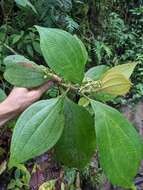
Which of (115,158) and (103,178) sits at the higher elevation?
(115,158)

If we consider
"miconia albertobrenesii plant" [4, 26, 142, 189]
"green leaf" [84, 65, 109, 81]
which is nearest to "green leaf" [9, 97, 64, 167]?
"miconia albertobrenesii plant" [4, 26, 142, 189]

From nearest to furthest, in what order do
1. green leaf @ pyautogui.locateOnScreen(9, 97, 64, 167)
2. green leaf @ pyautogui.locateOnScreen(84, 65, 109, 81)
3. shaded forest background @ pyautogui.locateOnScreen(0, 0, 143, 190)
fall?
1. green leaf @ pyautogui.locateOnScreen(9, 97, 64, 167)
2. green leaf @ pyautogui.locateOnScreen(84, 65, 109, 81)
3. shaded forest background @ pyautogui.locateOnScreen(0, 0, 143, 190)

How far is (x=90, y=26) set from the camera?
268 cm

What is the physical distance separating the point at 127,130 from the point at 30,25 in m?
1.86

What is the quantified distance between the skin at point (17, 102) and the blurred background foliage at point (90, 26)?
1.29 metres

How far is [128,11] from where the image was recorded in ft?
10.3

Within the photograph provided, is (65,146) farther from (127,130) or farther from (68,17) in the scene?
(68,17)

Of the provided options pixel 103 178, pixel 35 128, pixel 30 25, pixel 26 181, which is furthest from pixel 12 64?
pixel 30 25

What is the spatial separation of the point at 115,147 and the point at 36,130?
0.32ft

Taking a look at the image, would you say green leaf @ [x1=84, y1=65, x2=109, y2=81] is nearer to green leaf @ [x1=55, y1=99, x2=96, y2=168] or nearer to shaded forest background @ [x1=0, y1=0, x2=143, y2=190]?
green leaf @ [x1=55, y1=99, x2=96, y2=168]

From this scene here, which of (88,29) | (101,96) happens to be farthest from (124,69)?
(88,29)

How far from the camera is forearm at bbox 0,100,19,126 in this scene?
461 mm

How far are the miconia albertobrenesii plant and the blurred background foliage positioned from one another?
1.28 meters

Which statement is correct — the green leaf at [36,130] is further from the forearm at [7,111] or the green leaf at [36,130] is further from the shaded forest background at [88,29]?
the shaded forest background at [88,29]
